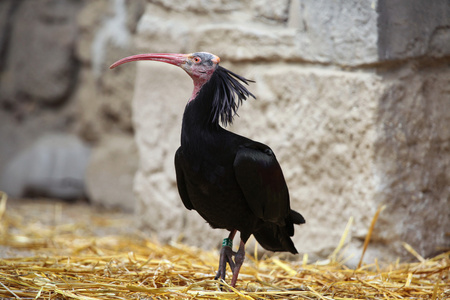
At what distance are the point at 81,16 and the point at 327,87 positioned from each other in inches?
98.7

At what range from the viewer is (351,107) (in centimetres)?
290

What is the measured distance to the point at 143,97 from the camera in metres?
3.69

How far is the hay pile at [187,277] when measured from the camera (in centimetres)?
226

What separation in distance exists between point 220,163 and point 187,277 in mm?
654

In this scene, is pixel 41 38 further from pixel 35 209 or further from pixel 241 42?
pixel 241 42

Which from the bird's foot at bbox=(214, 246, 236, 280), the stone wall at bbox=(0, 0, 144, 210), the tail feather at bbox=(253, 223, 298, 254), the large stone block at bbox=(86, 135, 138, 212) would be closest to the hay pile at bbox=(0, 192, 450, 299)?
the bird's foot at bbox=(214, 246, 236, 280)

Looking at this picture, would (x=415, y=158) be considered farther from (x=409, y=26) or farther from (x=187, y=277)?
(x=187, y=277)

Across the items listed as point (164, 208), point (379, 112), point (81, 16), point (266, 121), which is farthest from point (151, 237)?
point (81, 16)

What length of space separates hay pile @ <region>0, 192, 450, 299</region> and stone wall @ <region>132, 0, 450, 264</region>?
215 millimetres

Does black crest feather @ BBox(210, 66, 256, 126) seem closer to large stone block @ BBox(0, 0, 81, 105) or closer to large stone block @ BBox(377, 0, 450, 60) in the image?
large stone block @ BBox(377, 0, 450, 60)

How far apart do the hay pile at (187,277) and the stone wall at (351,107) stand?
215 mm

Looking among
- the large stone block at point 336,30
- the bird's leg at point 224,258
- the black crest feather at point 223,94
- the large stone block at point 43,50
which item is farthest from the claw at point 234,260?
the large stone block at point 43,50

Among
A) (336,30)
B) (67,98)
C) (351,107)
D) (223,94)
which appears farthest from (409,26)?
(67,98)

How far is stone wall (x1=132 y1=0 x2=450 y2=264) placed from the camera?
281cm
